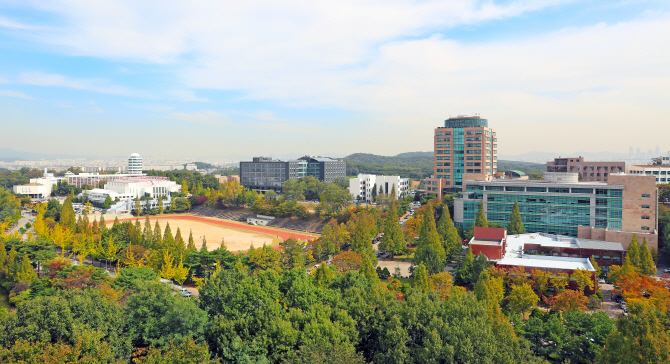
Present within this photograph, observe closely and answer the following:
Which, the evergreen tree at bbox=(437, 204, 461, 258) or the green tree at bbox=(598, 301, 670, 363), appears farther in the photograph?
the evergreen tree at bbox=(437, 204, 461, 258)

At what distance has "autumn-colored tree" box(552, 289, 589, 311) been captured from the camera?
63.5 ft

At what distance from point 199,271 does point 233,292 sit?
13.2 metres

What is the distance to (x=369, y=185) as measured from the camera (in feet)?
225

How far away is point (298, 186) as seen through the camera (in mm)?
63562

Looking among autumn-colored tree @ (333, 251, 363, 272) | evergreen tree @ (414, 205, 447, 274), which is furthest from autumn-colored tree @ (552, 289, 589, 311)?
autumn-colored tree @ (333, 251, 363, 272)

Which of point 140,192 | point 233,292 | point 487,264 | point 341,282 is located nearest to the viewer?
point 233,292

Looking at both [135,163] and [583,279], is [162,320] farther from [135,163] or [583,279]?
[135,163]

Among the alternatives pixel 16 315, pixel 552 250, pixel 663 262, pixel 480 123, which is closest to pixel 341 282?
pixel 16 315

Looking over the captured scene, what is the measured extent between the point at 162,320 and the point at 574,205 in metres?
35.0

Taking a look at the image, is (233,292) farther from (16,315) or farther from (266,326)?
(16,315)

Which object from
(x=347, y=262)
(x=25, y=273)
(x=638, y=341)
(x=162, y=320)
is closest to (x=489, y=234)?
(x=347, y=262)

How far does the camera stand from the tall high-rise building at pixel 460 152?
54656 millimetres

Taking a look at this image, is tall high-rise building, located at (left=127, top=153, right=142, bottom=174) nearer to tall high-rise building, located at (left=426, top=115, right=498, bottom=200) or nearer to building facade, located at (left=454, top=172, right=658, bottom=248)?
tall high-rise building, located at (left=426, top=115, right=498, bottom=200)

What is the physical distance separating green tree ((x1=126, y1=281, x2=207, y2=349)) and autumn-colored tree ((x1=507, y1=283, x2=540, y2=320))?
14.9 m
